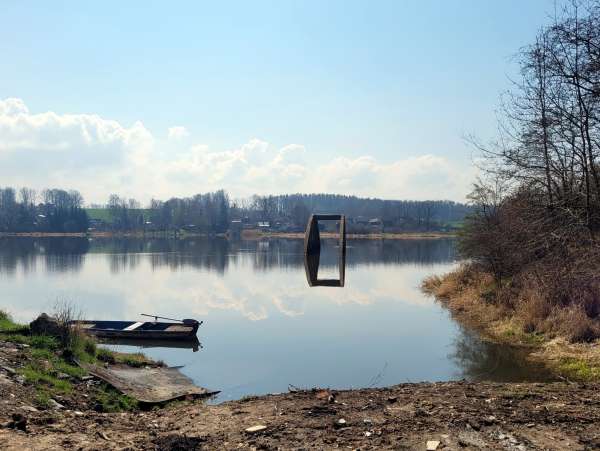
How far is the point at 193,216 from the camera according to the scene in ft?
453

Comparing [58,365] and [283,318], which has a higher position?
[58,365]

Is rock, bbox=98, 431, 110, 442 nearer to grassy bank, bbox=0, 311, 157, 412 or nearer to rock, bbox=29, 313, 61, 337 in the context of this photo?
grassy bank, bbox=0, 311, 157, 412

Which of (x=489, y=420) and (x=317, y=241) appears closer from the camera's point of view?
(x=489, y=420)

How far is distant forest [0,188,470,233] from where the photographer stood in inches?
4902

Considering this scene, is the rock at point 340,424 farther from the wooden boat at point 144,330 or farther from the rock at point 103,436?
the wooden boat at point 144,330

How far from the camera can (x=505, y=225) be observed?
1889cm

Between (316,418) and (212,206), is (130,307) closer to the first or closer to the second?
(316,418)

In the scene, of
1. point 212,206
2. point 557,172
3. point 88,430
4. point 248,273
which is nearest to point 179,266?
point 248,273

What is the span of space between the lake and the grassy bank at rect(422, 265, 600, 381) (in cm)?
74

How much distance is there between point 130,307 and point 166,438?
22515mm

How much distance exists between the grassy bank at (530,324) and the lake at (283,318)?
74cm

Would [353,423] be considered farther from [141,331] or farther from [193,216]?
[193,216]

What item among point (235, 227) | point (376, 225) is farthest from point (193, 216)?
point (376, 225)

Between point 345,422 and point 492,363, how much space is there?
1022cm
